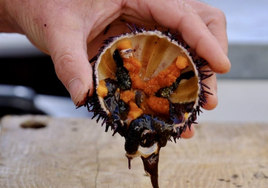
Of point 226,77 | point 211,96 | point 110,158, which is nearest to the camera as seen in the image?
point 211,96

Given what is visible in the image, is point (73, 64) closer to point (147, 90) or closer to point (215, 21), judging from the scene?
point (147, 90)

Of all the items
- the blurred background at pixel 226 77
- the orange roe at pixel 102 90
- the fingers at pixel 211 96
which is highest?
the orange roe at pixel 102 90

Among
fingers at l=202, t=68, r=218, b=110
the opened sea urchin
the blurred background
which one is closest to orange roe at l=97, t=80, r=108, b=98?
the opened sea urchin

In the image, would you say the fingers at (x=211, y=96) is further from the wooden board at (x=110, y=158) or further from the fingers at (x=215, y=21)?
the wooden board at (x=110, y=158)

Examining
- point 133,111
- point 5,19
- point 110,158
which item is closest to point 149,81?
point 133,111

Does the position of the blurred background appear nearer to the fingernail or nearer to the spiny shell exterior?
the spiny shell exterior

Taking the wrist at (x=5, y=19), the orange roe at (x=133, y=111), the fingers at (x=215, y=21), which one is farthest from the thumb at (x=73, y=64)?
the fingers at (x=215, y=21)

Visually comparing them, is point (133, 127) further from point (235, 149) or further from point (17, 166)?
point (235, 149)
